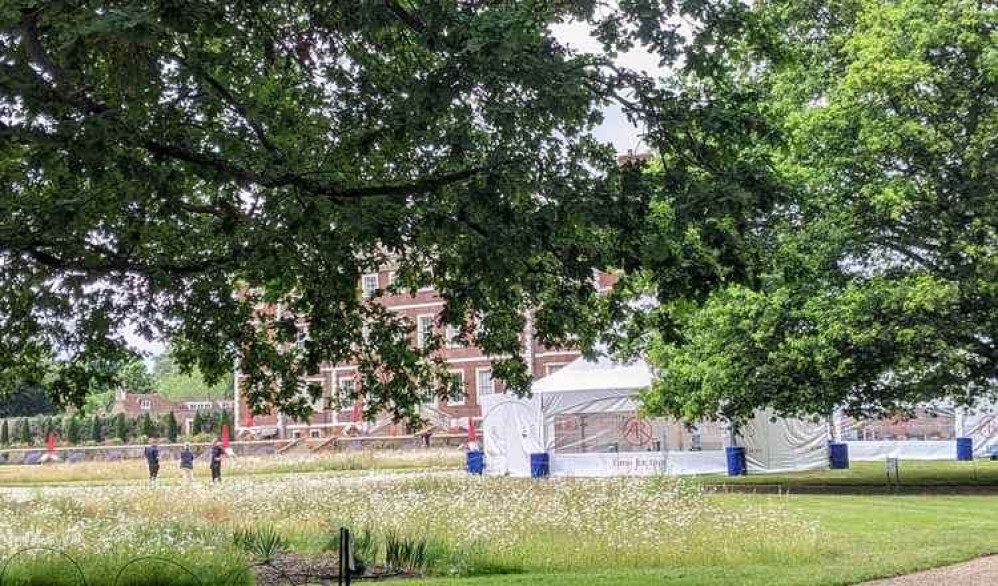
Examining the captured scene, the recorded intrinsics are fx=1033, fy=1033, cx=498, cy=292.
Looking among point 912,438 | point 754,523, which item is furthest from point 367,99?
point 912,438

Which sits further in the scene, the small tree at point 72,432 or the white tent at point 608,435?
the small tree at point 72,432

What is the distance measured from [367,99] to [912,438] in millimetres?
42420

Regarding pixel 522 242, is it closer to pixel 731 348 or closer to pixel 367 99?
pixel 367 99

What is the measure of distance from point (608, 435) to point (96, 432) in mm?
52946

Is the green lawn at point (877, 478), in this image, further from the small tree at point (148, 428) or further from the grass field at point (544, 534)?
the small tree at point (148, 428)

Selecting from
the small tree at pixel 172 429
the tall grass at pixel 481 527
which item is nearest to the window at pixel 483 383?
the small tree at pixel 172 429

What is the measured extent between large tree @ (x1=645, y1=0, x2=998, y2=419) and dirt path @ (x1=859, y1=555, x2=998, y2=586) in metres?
9.18

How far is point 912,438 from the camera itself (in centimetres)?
4575

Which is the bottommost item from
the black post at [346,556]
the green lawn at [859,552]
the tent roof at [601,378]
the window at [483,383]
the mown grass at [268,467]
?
the mown grass at [268,467]

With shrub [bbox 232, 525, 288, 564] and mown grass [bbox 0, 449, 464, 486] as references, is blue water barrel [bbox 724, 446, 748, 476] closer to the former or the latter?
mown grass [bbox 0, 449, 464, 486]

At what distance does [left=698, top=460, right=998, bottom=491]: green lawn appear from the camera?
25672 mm

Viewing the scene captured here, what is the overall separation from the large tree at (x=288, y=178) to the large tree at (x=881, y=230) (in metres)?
11.4

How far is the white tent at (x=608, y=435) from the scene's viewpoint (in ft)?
100

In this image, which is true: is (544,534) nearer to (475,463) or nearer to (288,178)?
(288,178)
